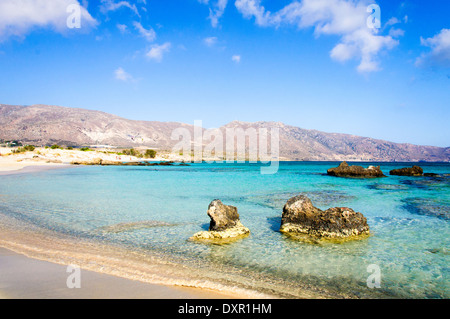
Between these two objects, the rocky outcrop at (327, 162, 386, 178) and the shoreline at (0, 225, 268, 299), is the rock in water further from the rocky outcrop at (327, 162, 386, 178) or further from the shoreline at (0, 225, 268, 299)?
the rocky outcrop at (327, 162, 386, 178)

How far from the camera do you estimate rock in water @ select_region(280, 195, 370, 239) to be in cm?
968

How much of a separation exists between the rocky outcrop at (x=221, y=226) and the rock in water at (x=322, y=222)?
6.23 ft

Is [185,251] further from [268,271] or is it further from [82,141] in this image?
[82,141]

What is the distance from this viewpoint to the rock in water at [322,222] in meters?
9.68

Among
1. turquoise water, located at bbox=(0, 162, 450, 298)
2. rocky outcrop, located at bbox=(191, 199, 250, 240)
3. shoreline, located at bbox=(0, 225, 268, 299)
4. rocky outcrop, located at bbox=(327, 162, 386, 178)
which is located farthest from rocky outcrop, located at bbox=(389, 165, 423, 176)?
shoreline, located at bbox=(0, 225, 268, 299)

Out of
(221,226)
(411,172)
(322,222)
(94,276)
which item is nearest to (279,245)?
(221,226)

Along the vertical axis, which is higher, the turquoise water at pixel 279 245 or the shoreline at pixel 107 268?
the shoreline at pixel 107 268

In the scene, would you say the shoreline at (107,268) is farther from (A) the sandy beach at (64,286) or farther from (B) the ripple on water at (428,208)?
(B) the ripple on water at (428,208)

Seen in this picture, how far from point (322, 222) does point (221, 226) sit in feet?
12.6

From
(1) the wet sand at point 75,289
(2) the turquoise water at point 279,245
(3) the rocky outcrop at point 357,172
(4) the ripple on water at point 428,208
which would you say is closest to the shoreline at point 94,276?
(1) the wet sand at point 75,289

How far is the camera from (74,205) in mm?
15383

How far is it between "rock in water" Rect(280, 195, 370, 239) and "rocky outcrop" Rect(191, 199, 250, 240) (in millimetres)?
1898

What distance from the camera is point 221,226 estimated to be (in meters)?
9.62
